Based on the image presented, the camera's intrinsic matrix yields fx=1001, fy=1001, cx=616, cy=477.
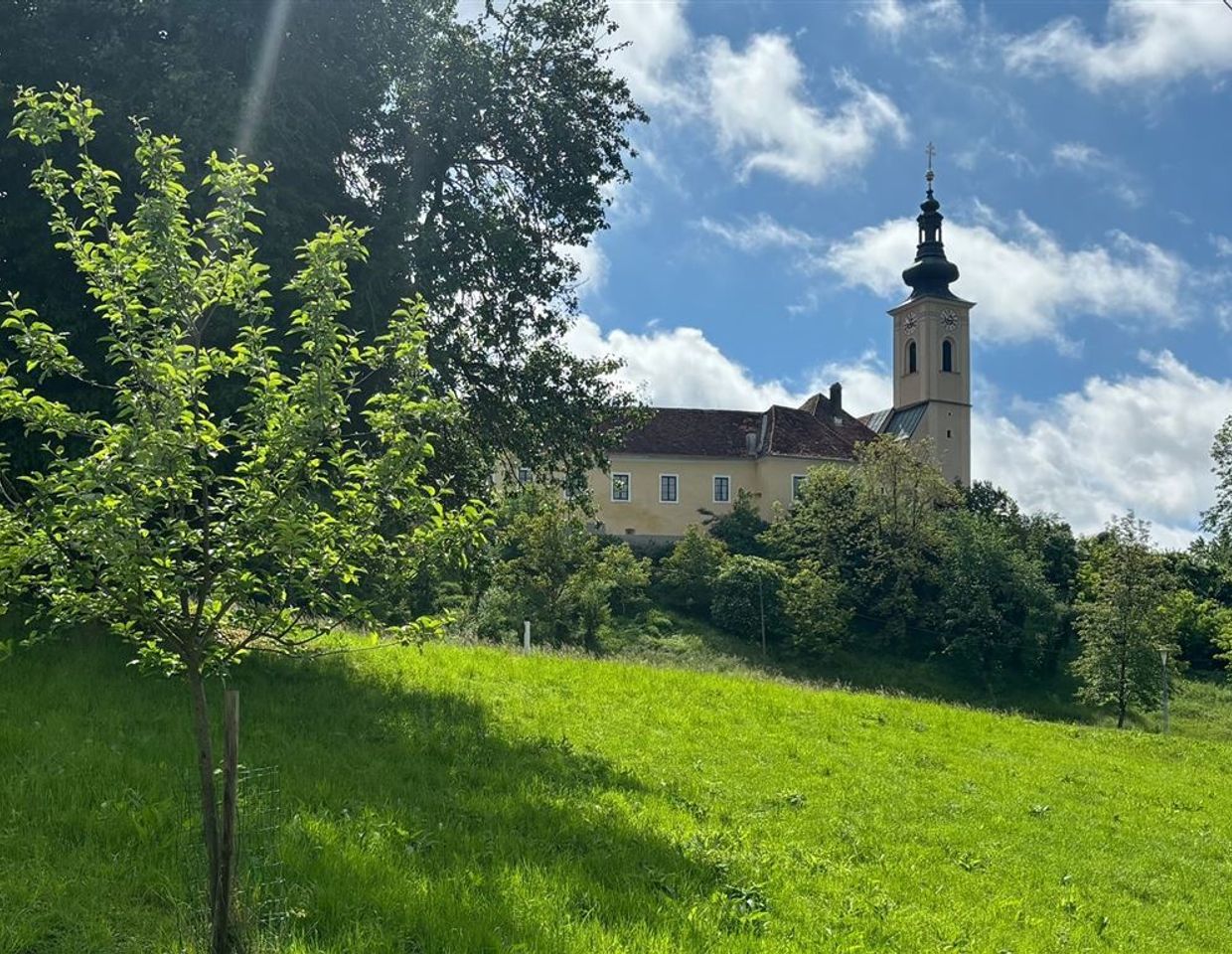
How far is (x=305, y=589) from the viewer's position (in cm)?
480

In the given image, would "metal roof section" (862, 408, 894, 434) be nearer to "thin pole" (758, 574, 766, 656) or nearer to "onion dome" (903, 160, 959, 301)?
"onion dome" (903, 160, 959, 301)

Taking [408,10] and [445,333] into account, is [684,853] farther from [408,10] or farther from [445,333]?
[408,10]

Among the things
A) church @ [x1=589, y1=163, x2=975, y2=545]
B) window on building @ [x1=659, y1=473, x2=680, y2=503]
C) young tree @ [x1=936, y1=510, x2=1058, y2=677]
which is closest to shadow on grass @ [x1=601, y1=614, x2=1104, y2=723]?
young tree @ [x1=936, y1=510, x2=1058, y2=677]

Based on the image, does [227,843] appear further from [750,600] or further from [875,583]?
[875,583]

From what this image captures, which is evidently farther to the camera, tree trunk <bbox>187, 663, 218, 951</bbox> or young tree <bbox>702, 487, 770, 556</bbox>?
young tree <bbox>702, 487, 770, 556</bbox>

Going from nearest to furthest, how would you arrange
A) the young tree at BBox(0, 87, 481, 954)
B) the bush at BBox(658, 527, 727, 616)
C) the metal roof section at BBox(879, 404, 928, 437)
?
the young tree at BBox(0, 87, 481, 954) → the bush at BBox(658, 527, 727, 616) → the metal roof section at BBox(879, 404, 928, 437)

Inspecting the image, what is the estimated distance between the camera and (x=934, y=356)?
3022 inches

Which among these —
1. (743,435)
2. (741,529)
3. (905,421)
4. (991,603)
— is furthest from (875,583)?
(905,421)

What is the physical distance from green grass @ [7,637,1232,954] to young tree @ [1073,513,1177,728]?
815 inches

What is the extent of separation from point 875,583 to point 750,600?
6.59 meters

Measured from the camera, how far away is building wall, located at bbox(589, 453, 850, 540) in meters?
64.8

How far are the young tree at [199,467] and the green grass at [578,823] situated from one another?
1.49 m

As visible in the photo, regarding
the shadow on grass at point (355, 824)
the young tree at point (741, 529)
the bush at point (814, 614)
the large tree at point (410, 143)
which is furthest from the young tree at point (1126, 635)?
the shadow on grass at point (355, 824)

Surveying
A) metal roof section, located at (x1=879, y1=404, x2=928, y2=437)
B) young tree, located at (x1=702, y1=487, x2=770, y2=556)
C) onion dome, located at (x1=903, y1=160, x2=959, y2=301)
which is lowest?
young tree, located at (x1=702, y1=487, x2=770, y2=556)
